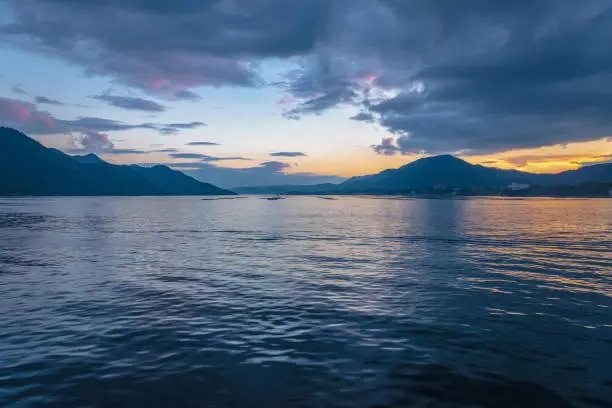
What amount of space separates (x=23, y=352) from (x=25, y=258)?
35.7m

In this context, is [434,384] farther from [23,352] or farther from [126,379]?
[23,352]

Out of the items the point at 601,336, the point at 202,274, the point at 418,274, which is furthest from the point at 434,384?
the point at 202,274

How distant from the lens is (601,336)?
69.0 ft

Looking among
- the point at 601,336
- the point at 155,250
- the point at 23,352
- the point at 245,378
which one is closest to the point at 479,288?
the point at 601,336

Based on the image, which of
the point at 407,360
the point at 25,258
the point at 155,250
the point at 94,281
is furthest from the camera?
the point at 155,250

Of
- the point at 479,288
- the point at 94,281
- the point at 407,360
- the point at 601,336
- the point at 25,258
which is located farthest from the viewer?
the point at 25,258

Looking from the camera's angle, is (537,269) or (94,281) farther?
(537,269)

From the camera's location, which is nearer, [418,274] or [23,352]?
[23,352]

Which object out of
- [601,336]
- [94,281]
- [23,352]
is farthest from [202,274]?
[601,336]

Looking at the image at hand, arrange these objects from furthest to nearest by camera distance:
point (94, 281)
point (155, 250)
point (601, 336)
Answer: point (155, 250), point (94, 281), point (601, 336)

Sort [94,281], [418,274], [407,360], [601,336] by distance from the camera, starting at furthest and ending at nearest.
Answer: [418,274]
[94,281]
[601,336]
[407,360]

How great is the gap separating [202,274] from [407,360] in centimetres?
2514

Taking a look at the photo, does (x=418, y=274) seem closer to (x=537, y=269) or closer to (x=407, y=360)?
(x=537, y=269)

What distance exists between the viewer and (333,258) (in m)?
48.6
